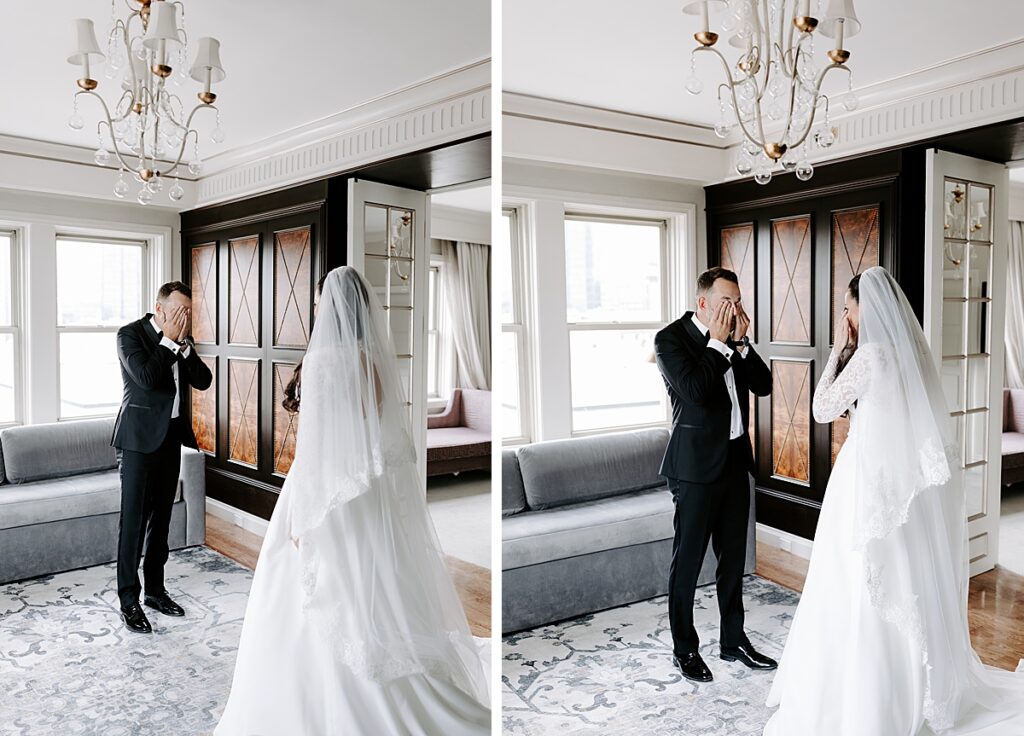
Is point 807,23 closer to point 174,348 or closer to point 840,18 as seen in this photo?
point 840,18

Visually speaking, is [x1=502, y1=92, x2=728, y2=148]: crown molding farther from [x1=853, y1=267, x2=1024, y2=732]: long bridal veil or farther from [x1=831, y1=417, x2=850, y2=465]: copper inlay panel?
[x1=831, y1=417, x2=850, y2=465]: copper inlay panel

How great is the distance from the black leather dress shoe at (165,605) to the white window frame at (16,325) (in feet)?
1.43

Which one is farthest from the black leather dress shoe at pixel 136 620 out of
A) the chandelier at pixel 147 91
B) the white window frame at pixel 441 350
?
the chandelier at pixel 147 91

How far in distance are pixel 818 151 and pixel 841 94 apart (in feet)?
0.33

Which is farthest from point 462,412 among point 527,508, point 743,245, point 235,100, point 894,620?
point 894,620

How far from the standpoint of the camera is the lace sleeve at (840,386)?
4.44 ft

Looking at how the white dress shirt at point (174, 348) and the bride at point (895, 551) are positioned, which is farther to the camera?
the white dress shirt at point (174, 348)

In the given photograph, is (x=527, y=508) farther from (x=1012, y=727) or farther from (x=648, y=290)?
(x=1012, y=727)

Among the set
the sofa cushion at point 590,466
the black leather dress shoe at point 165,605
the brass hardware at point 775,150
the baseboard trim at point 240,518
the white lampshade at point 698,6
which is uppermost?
the white lampshade at point 698,6

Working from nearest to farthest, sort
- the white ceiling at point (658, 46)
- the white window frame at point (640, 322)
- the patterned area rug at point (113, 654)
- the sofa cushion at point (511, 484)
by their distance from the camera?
the white ceiling at point (658, 46) < the patterned area rug at point (113, 654) < the white window frame at point (640, 322) < the sofa cushion at point (511, 484)

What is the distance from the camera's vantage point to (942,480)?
137 cm

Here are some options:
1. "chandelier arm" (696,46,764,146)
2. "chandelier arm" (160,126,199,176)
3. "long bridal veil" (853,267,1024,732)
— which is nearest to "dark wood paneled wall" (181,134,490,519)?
"chandelier arm" (160,126,199,176)

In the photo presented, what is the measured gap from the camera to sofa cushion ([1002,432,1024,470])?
134 centimetres

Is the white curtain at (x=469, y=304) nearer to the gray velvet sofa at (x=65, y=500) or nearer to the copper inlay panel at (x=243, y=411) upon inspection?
the copper inlay panel at (x=243, y=411)
